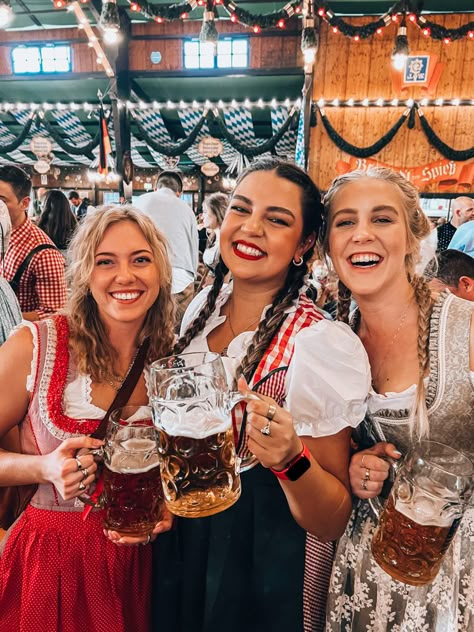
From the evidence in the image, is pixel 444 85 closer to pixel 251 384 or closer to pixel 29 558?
pixel 251 384

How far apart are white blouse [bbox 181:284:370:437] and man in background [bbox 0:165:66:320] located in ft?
5.41

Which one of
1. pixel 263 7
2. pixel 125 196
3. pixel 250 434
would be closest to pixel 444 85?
pixel 263 7

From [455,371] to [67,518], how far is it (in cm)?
98

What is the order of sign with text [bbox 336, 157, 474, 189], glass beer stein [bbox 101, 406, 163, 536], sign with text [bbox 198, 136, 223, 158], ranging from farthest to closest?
sign with text [bbox 198, 136, 223, 158] < sign with text [bbox 336, 157, 474, 189] < glass beer stein [bbox 101, 406, 163, 536]

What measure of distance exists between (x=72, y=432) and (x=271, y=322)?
54 cm

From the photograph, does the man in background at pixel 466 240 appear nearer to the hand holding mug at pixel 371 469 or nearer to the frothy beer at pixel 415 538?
the hand holding mug at pixel 371 469

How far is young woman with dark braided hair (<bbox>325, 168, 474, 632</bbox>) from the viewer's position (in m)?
0.93

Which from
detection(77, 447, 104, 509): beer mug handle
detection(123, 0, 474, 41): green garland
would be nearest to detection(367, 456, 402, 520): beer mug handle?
detection(77, 447, 104, 509): beer mug handle

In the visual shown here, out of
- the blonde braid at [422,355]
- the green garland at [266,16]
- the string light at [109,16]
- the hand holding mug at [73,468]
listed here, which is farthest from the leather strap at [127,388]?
the green garland at [266,16]

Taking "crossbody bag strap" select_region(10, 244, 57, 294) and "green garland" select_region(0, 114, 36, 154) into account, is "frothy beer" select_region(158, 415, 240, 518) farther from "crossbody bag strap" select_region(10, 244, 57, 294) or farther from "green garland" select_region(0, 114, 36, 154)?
"green garland" select_region(0, 114, 36, 154)

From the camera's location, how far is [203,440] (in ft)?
2.31

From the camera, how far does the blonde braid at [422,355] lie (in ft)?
3.12

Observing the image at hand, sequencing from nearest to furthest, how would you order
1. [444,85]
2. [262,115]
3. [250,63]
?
[444,85] → [250,63] → [262,115]

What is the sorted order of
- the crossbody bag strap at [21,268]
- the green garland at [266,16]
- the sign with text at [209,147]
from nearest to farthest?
1. the crossbody bag strap at [21,268]
2. the green garland at [266,16]
3. the sign with text at [209,147]
